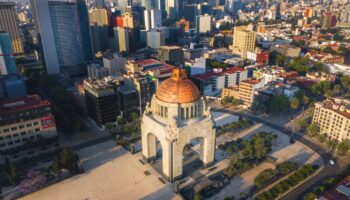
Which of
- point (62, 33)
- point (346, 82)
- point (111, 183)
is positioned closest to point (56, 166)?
point (111, 183)

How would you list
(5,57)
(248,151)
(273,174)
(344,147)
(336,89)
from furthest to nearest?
(5,57) < (336,89) < (344,147) < (248,151) < (273,174)

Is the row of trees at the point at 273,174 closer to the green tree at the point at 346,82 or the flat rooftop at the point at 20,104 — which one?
the flat rooftop at the point at 20,104

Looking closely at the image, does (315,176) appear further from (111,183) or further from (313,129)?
(111,183)

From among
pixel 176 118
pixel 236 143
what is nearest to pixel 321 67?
pixel 236 143

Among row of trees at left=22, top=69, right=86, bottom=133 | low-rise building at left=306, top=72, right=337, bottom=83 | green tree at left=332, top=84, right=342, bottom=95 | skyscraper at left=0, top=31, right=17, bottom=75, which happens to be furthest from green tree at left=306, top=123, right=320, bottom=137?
skyscraper at left=0, top=31, right=17, bottom=75

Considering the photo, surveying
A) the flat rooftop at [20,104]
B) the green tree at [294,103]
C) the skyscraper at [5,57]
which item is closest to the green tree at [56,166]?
the flat rooftop at [20,104]

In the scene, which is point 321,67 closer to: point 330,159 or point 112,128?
point 330,159

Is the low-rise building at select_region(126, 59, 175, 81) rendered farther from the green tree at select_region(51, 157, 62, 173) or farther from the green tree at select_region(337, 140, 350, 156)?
the green tree at select_region(337, 140, 350, 156)
